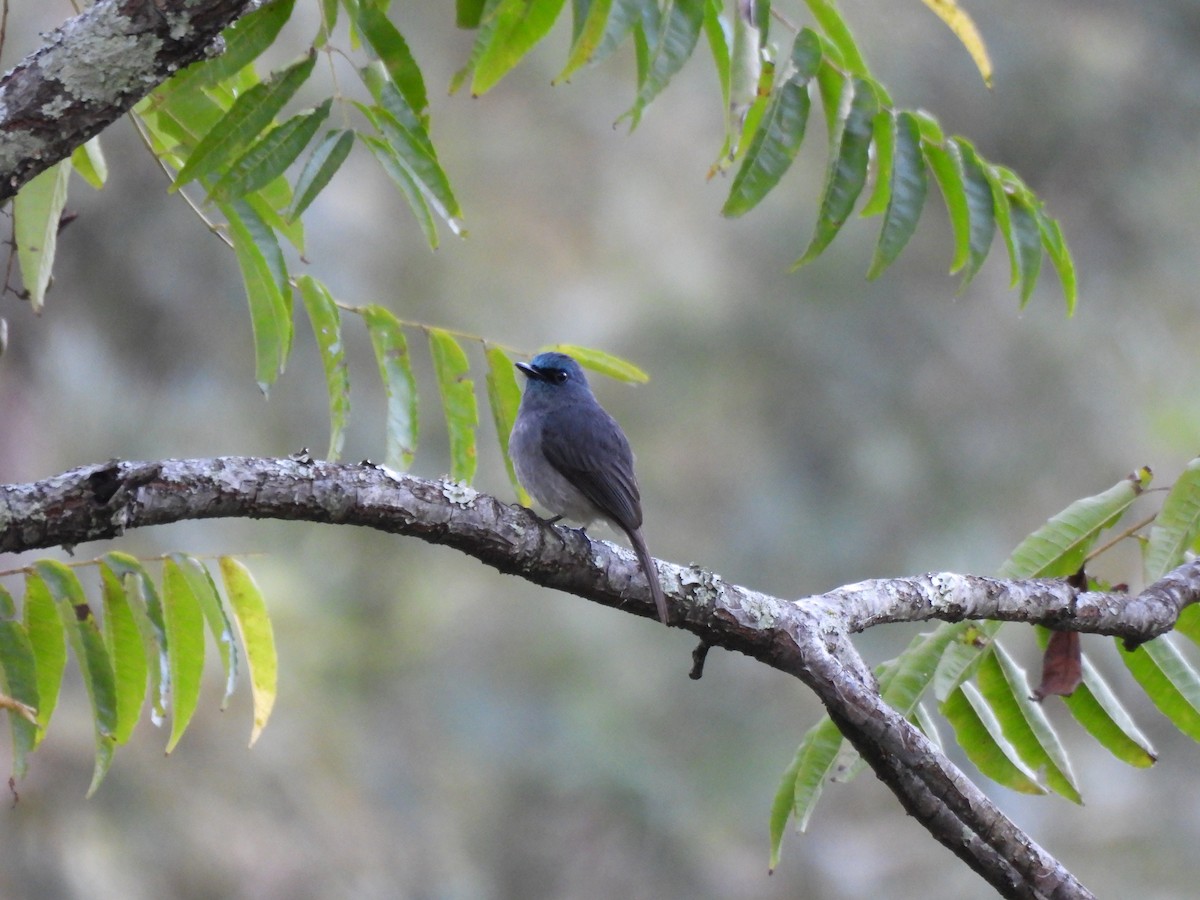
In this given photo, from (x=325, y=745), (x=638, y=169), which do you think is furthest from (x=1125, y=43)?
(x=325, y=745)

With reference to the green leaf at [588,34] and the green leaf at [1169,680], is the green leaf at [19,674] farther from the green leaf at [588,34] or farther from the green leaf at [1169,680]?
the green leaf at [1169,680]

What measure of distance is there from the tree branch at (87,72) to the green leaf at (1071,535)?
237 centimetres

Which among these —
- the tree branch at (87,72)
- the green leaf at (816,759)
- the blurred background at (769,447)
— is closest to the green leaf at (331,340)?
the tree branch at (87,72)

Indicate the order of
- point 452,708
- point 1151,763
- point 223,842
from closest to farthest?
point 1151,763
point 223,842
point 452,708

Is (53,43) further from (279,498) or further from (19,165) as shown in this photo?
(279,498)

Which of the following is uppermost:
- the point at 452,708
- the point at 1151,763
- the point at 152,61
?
the point at 452,708

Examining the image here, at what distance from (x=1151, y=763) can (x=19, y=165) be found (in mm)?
2847

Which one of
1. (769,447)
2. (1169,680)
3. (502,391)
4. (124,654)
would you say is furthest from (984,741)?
(769,447)

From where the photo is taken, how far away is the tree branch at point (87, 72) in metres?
2.34

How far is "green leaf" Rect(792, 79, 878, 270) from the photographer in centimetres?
302

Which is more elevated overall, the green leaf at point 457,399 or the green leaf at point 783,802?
the green leaf at point 457,399

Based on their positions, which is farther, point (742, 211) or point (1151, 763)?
point (1151, 763)

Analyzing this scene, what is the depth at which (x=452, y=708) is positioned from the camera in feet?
37.3

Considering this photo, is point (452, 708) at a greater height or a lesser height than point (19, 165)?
greater
